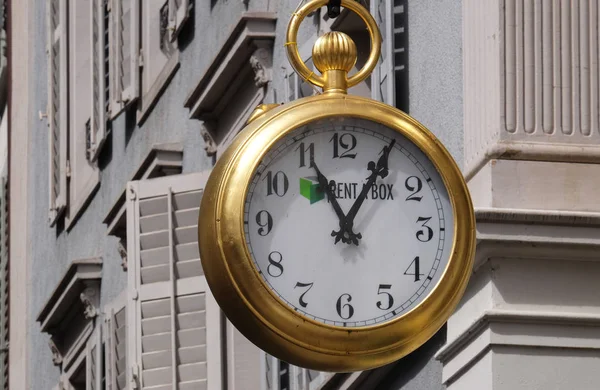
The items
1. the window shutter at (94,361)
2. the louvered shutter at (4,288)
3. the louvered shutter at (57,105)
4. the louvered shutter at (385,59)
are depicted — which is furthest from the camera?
the louvered shutter at (4,288)

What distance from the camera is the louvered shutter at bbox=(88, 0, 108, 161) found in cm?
1806

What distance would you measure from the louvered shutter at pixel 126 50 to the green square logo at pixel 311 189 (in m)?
10.7

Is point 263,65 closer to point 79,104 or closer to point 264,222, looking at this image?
point 264,222

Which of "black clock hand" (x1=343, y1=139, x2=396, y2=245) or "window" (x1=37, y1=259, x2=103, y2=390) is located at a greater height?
"window" (x1=37, y1=259, x2=103, y2=390)

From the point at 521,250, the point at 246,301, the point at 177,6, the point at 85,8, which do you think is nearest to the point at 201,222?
the point at 246,301

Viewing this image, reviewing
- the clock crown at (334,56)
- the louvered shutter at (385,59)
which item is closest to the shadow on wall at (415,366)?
the louvered shutter at (385,59)

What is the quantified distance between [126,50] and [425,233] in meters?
11.3

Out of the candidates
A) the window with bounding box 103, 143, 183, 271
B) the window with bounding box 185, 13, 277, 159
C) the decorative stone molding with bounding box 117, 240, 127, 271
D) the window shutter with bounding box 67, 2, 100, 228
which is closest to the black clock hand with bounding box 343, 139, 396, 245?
the window with bounding box 185, 13, 277, 159

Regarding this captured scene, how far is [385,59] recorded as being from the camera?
9781 millimetres

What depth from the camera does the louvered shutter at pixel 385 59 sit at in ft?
31.8

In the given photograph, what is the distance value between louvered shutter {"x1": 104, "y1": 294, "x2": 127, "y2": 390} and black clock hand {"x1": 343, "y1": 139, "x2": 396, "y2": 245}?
29.9 feet

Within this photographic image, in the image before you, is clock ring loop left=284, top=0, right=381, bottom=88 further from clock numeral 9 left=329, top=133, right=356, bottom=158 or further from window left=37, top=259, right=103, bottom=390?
window left=37, top=259, right=103, bottom=390

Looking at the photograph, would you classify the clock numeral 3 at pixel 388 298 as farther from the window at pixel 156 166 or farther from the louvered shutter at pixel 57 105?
the louvered shutter at pixel 57 105

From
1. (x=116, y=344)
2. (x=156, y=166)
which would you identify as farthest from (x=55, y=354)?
(x=156, y=166)
